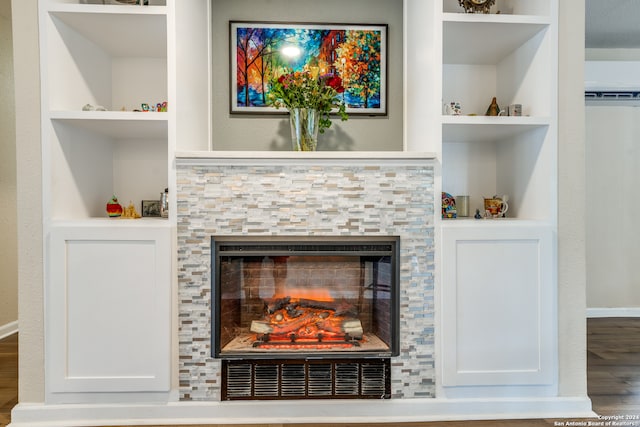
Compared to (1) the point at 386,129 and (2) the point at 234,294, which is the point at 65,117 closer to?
(2) the point at 234,294

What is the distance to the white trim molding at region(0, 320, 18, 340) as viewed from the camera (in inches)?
124

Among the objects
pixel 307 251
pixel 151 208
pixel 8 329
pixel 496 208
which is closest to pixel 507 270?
pixel 496 208

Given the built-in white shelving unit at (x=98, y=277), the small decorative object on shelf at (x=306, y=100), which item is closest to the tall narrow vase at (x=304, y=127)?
the small decorative object on shelf at (x=306, y=100)

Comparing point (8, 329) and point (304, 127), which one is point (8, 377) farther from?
point (304, 127)

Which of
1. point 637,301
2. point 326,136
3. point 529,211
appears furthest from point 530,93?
point 637,301

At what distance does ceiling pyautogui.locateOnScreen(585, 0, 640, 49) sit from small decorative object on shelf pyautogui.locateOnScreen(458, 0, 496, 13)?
1331 mm

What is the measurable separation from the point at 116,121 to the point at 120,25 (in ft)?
1.56

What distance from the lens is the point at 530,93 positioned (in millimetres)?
2143

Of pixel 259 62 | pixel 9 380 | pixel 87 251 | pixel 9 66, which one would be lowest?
pixel 9 380

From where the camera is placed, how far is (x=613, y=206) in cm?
370

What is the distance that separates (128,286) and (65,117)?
0.83 metres

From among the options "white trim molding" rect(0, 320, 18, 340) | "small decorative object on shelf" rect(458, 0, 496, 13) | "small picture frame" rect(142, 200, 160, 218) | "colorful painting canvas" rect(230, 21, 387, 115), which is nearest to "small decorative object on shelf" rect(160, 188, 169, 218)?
"small picture frame" rect(142, 200, 160, 218)

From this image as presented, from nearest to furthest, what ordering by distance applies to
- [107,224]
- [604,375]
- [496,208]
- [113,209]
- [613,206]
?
[107,224], [113,209], [496,208], [604,375], [613,206]

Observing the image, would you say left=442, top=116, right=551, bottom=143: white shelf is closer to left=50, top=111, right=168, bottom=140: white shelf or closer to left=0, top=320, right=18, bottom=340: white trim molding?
left=50, top=111, right=168, bottom=140: white shelf
